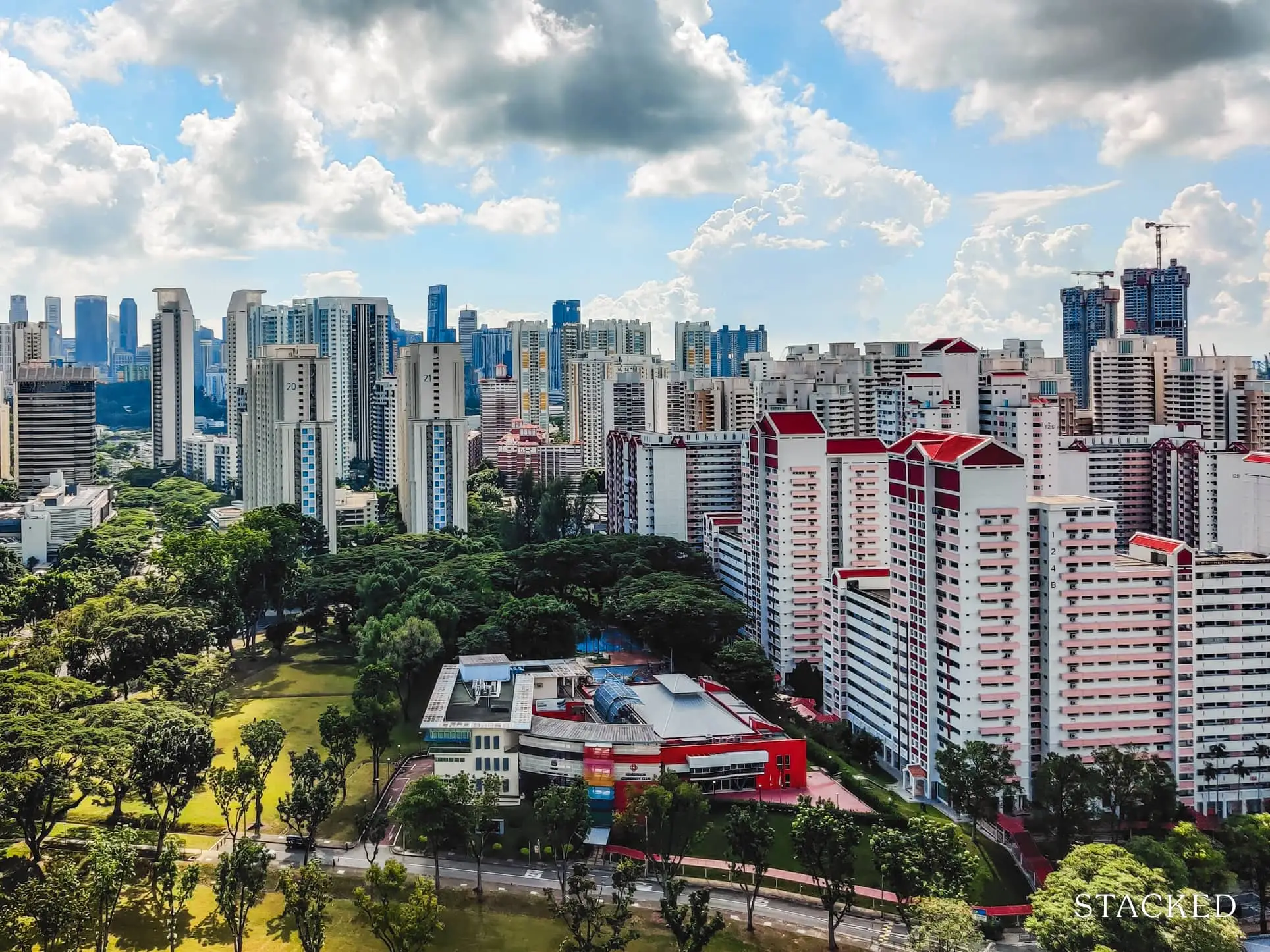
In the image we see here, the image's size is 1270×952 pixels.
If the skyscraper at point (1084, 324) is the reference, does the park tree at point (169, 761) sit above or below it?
below

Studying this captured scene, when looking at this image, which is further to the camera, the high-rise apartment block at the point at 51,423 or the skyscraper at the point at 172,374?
the skyscraper at the point at 172,374

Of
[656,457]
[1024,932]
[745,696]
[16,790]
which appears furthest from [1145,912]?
[656,457]

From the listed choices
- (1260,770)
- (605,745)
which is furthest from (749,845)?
(1260,770)

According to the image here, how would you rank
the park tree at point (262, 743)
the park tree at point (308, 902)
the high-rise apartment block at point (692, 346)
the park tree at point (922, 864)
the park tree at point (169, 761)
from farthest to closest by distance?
the high-rise apartment block at point (692, 346) < the park tree at point (262, 743) < the park tree at point (169, 761) < the park tree at point (922, 864) < the park tree at point (308, 902)

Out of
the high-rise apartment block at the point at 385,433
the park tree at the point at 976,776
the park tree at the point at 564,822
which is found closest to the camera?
the park tree at the point at 564,822

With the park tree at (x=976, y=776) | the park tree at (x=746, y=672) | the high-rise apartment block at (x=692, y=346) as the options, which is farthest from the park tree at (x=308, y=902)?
the high-rise apartment block at (x=692, y=346)

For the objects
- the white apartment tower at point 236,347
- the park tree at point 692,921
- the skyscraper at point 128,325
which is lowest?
the park tree at point 692,921

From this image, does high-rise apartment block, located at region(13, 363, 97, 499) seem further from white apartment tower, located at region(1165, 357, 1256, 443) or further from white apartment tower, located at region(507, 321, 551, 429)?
white apartment tower, located at region(1165, 357, 1256, 443)

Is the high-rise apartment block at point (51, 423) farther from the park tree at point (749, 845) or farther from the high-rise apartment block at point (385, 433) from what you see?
the park tree at point (749, 845)
